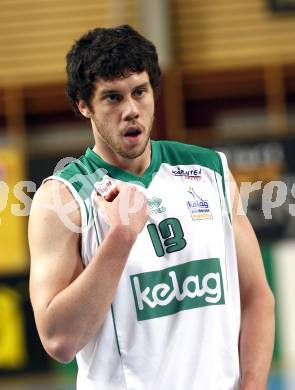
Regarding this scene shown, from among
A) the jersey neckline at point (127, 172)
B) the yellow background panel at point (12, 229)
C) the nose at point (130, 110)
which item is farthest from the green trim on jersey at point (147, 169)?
the yellow background panel at point (12, 229)

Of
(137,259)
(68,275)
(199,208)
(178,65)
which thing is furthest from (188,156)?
(178,65)

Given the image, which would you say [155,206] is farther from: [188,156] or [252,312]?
[252,312]

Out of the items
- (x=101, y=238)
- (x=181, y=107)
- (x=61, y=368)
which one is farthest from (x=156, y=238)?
(x=181, y=107)

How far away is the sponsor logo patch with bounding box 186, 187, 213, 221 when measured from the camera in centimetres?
296

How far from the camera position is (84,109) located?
9.78ft

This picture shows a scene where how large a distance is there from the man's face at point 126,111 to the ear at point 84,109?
5cm

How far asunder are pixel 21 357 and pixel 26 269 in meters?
0.78

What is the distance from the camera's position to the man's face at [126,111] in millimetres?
2830

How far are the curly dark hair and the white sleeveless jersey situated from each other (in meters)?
0.23

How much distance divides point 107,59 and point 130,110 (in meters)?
0.16

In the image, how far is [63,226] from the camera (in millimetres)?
2801

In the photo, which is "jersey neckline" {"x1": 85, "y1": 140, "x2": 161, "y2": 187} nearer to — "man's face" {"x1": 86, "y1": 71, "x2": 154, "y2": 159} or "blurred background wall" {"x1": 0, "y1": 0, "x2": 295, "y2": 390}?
"man's face" {"x1": 86, "y1": 71, "x2": 154, "y2": 159}

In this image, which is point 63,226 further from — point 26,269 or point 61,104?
point 61,104

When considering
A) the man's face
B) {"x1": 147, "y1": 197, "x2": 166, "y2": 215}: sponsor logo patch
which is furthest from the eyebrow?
{"x1": 147, "y1": 197, "x2": 166, "y2": 215}: sponsor logo patch
